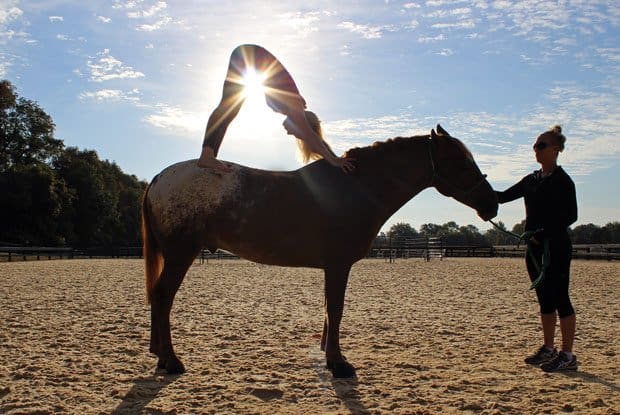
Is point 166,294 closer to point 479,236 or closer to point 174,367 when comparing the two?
point 174,367

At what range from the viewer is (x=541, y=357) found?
5.05 metres

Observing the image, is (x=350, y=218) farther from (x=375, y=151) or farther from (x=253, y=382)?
(x=253, y=382)

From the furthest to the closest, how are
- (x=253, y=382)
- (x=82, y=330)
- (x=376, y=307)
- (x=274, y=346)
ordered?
(x=376, y=307) → (x=82, y=330) → (x=274, y=346) → (x=253, y=382)

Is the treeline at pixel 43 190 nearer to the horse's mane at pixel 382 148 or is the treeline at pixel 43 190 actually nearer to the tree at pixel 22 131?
the tree at pixel 22 131

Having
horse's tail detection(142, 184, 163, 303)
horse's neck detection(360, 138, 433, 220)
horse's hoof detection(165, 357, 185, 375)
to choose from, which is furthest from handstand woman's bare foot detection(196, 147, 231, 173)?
horse's hoof detection(165, 357, 185, 375)

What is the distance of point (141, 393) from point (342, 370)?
5.42 ft

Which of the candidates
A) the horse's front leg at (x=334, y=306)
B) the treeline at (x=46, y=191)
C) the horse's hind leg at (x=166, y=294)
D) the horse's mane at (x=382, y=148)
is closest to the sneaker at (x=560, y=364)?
the horse's front leg at (x=334, y=306)

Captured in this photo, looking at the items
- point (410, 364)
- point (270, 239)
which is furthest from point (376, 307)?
point (270, 239)

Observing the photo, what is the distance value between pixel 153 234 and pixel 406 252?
1492 inches

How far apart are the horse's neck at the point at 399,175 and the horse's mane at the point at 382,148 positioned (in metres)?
0.04

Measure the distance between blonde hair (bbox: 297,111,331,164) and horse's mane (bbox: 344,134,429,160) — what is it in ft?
1.05

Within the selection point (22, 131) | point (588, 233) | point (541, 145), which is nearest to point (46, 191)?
point (22, 131)

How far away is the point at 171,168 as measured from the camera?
16.3 feet

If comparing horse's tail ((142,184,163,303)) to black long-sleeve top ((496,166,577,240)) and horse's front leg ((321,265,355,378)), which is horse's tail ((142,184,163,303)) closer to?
horse's front leg ((321,265,355,378))
